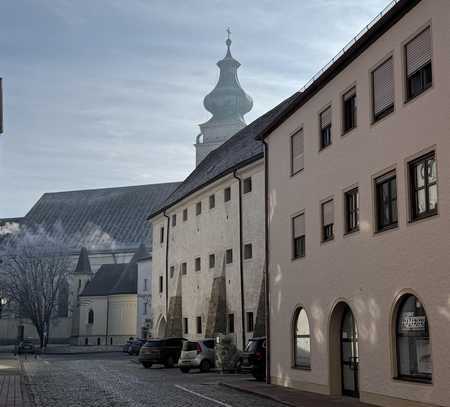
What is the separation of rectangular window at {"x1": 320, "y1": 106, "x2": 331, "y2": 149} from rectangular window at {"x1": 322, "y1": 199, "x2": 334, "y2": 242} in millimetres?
1891

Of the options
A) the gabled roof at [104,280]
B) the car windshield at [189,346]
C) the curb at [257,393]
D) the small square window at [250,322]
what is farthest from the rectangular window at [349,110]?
the gabled roof at [104,280]

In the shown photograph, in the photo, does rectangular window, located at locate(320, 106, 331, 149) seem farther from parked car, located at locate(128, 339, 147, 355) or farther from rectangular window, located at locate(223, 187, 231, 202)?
parked car, located at locate(128, 339, 147, 355)

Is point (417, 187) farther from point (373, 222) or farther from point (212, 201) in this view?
point (212, 201)

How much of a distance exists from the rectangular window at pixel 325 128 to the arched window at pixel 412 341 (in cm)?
720

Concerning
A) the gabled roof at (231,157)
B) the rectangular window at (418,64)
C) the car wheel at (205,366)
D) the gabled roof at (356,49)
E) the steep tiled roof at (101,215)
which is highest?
the steep tiled roof at (101,215)

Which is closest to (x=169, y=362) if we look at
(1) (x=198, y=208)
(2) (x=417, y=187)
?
(1) (x=198, y=208)

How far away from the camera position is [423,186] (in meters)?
16.6

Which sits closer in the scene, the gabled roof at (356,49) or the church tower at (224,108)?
the gabled roof at (356,49)

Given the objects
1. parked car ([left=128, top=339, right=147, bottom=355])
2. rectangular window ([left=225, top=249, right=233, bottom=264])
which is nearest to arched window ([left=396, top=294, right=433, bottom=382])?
rectangular window ([left=225, top=249, right=233, bottom=264])

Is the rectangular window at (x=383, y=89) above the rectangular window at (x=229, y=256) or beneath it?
above

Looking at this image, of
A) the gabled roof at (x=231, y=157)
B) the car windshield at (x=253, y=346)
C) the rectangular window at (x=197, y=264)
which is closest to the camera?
the car windshield at (x=253, y=346)

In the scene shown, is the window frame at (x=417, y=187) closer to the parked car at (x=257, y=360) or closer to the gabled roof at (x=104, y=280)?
the parked car at (x=257, y=360)

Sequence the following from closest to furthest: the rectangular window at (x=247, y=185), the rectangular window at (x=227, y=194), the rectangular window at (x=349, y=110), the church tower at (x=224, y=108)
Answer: the rectangular window at (x=349, y=110) → the rectangular window at (x=247, y=185) → the rectangular window at (x=227, y=194) → the church tower at (x=224, y=108)

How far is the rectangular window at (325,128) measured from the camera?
75.2 ft
